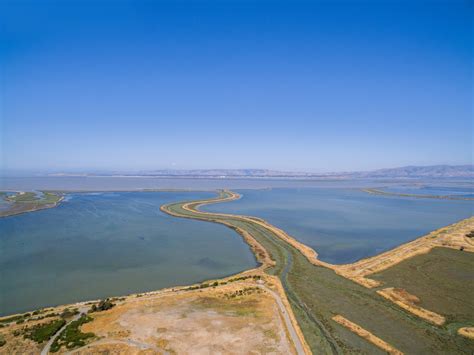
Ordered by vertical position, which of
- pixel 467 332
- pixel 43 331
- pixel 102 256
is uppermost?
pixel 43 331

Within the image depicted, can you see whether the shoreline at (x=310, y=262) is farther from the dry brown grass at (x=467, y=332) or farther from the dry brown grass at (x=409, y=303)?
the dry brown grass at (x=467, y=332)

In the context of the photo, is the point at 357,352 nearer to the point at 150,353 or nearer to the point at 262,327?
the point at 262,327

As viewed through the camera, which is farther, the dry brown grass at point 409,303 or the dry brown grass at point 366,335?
the dry brown grass at point 409,303

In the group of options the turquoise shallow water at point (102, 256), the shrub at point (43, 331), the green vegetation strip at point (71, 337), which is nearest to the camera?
the green vegetation strip at point (71, 337)

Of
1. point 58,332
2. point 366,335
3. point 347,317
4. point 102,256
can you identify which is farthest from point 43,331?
point 366,335

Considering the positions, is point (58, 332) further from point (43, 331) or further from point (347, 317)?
point (347, 317)

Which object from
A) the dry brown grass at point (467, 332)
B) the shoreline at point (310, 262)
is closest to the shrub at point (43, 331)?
the shoreline at point (310, 262)
